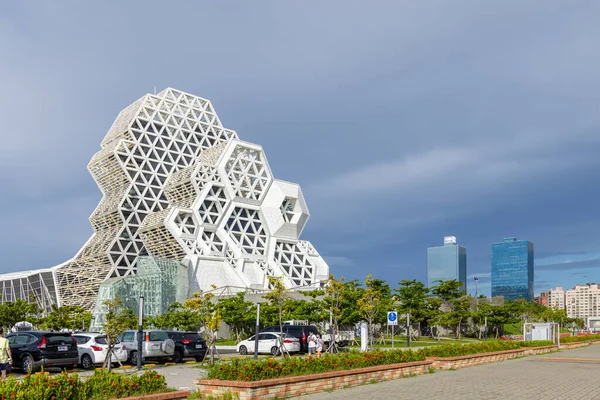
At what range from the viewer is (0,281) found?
82688 millimetres

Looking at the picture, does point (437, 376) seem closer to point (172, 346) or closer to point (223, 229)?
point (172, 346)

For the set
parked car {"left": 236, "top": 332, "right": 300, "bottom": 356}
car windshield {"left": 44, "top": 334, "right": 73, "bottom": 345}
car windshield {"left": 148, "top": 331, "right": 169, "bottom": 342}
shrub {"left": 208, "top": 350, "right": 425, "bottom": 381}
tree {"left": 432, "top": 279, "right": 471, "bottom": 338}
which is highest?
shrub {"left": 208, "top": 350, "right": 425, "bottom": 381}

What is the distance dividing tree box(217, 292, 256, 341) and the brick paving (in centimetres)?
3097

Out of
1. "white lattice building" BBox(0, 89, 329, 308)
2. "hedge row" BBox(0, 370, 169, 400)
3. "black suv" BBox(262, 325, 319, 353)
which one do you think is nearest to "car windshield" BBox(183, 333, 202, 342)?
"black suv" BBox(262, 325, 319, 353)

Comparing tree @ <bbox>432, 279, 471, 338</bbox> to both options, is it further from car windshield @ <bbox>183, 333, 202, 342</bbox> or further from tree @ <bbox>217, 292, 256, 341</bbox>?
car windshield @ <bbox>183, 333, 202, 342</bbox>

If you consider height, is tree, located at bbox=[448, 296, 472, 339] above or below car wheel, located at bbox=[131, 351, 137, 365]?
below

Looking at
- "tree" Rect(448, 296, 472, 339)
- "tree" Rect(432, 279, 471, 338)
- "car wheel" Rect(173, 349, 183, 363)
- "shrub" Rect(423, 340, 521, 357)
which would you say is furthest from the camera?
"tree" Rect(432, 279, 471, 338)

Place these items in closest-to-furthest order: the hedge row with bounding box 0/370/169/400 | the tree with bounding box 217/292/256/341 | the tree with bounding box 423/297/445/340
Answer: the hedge row with bounding box 0/370/169/400
the tree with bounding box 217/292/256/341
the tree with bounding box 423/297/445/340

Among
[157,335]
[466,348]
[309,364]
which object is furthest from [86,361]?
[466,348]

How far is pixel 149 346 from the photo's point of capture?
2778 centimetres

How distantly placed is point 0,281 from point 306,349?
6357 centimetres

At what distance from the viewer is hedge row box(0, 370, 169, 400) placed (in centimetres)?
989

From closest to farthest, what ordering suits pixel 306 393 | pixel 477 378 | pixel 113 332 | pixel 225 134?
pixel 306 393 < pixel 477 378 < pixel 113 332 < pixel 225 134

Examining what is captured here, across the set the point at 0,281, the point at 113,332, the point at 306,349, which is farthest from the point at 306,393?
the point at 0,281
